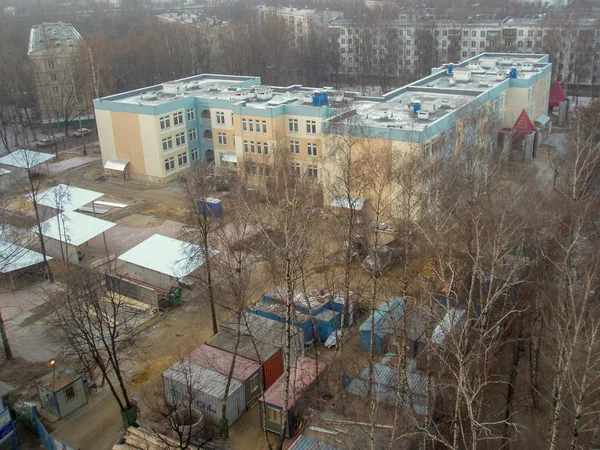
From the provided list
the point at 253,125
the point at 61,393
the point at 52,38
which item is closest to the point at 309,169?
the point at 253,125

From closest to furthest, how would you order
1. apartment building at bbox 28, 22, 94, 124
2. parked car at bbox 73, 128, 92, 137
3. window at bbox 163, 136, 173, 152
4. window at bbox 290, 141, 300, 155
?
window at bbox 290, 141, 300, 155
window at bbox 163, 136, 173, 152
parked car at bbox 73, 128, 92, 137
apartment building at bbox 28, 22, 94, 124

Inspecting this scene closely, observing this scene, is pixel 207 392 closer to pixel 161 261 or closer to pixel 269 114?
pixel 161 261

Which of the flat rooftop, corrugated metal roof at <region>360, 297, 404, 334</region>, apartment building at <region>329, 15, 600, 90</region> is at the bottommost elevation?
corrugated metal roof at <region>360, 297, 404, 334</region>

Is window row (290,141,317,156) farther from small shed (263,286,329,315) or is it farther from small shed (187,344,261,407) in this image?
small shed (187,344,261,407)

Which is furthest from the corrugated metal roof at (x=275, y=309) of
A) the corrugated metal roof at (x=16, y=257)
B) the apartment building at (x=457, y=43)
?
the apartment building at (x=457, y=43)

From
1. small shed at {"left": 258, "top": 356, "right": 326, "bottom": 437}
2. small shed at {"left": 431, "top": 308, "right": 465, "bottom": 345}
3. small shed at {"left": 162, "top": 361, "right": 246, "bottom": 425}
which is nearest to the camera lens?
small shed at {"left": 431, "top": 308, "right": 465, "bottom": 345}

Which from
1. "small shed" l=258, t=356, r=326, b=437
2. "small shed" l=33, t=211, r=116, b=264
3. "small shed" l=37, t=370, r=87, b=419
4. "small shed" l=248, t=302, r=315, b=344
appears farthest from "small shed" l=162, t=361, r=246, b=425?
"small shed" l=33, t=211, r=116, b=264
